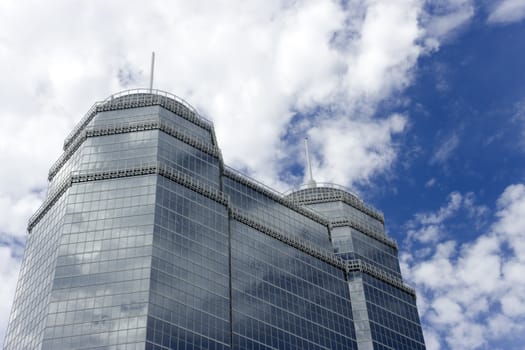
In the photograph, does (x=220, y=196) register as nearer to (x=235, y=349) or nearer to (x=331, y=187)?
(x=235, y=349)

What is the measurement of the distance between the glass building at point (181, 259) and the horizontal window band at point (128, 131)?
1.00 feet

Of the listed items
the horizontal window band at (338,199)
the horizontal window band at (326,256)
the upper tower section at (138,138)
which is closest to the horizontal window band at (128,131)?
the upper tower section at (138,138)

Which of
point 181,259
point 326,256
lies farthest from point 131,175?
point 326,256

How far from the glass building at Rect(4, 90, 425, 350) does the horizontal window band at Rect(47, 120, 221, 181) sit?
1.00 feet

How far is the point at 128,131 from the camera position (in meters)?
136

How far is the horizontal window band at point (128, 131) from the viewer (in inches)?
5369

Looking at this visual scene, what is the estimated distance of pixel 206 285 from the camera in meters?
117

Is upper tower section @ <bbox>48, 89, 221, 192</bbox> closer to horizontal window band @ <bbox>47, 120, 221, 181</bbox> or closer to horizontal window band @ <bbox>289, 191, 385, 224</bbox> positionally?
horizontal window band @ <bbox>47, 120, 221, 181</bbox>

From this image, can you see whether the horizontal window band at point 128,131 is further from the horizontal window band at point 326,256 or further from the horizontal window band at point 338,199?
the horizontal window band at point 338,199

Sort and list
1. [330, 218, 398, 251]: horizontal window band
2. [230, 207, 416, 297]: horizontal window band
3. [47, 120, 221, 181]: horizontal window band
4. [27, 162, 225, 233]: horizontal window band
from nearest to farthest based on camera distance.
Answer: [27, 162, 225, 233]: horizontal window band
[47, 120, 221, 181]: horizontal window band
[230, 207, 416, 297]: horizontal window band
[330, 218, 398, 251]: horizontal window band

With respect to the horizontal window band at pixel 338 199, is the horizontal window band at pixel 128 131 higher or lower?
lower

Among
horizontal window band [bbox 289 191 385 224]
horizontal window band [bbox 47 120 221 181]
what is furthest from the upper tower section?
horizontal window band [bbox 289 191 385 224]

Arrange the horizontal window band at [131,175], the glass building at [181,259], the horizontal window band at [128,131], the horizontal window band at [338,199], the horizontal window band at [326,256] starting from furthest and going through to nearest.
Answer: the horizontal window band at [338,199], the horizontal window band at [326,256], the horizontal window band at [128,131], the horizontal window band at [131,175], the glass building at [181,259]

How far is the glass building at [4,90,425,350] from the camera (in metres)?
109
